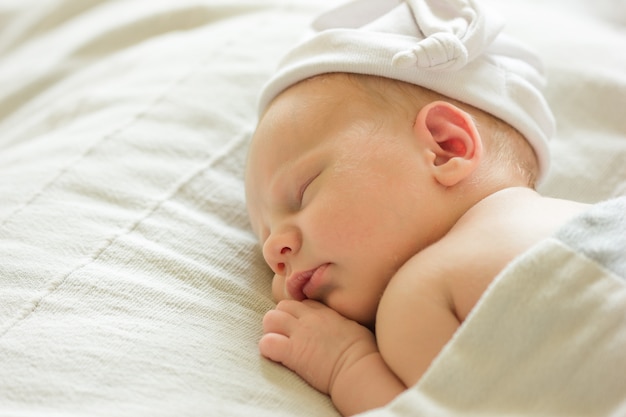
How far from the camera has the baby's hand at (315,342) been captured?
0.94 meters

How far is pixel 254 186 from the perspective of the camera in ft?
3.74

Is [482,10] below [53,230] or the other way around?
the other way around

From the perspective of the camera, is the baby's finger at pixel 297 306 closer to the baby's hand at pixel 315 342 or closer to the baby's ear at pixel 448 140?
the baby's hand at pixel 315 342

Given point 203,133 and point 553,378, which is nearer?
point 553,378

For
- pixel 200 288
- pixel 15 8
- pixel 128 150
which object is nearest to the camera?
pixel 200 288

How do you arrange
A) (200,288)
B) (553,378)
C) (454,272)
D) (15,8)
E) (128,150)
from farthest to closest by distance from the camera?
1. (15,8)
2. (128,150)
3. (200,288)
4. (454,272)
5. (553,378)

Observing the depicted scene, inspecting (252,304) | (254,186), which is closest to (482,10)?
(254,186)

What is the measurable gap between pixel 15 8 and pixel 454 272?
54.6 inches

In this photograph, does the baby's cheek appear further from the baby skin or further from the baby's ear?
the baby's ear

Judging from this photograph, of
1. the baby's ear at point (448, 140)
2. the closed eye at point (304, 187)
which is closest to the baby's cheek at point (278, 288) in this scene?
the closed eye at point (304, 187)

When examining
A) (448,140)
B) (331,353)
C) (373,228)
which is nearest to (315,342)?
(331,353)

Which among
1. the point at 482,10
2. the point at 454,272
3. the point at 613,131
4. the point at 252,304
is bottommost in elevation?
the point at 613,131

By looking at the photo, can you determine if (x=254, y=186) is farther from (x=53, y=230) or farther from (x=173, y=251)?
(x=53, y=230)

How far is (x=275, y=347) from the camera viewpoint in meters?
0.97
